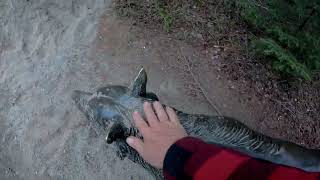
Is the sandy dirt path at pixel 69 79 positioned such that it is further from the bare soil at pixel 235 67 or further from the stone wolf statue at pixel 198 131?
the stone wolf statue at pixel 198 131

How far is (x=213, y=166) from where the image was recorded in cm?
128

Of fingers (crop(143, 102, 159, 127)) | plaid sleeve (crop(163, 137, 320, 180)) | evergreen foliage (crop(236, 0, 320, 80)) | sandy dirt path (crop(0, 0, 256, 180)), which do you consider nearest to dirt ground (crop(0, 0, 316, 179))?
sandy dirt path (crop(0, 0, 256, 180))

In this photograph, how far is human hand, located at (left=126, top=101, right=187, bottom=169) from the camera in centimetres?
145

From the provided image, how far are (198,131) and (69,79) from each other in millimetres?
1659

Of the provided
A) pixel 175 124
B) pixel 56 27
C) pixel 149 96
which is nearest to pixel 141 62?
pixel 56 27

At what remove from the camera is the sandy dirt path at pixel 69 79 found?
11.0ft

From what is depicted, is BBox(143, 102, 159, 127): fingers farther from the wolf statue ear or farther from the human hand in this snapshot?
the wolf statue ear

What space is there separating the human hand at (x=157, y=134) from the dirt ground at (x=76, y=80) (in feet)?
6.02

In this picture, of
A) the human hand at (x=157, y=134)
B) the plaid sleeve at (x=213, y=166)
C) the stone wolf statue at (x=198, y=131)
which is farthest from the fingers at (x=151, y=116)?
the stone wolf statue at (x=198, y=131)

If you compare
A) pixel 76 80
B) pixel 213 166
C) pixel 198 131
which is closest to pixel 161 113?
pixel 213 166

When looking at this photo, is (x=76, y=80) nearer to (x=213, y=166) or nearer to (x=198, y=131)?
(x=198, y=131)

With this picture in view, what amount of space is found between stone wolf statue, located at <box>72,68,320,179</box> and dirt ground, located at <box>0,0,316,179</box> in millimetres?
988

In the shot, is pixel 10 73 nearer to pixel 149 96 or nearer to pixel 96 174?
pixel 96 174

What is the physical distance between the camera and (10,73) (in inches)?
144
